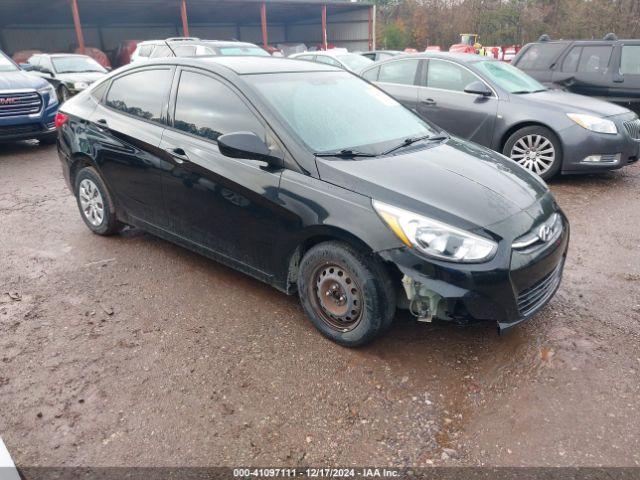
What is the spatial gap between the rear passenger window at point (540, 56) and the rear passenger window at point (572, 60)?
0.62 feet

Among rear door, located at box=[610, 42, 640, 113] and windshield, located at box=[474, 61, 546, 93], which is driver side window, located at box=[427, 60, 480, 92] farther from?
rear door, located at box=[610, 42, 640, 113]

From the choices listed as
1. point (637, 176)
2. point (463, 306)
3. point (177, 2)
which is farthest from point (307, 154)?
point (177, 2)

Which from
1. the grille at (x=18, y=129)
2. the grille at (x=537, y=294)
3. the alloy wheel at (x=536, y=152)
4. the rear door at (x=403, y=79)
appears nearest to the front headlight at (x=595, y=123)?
the alloy wheel at (x=536, y=152)

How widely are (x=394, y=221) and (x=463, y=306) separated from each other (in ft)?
1.90

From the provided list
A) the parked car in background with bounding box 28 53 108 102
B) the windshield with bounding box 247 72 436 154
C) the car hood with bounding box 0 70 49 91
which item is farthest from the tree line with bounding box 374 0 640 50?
the windshield with bounding box 247 72 436 154

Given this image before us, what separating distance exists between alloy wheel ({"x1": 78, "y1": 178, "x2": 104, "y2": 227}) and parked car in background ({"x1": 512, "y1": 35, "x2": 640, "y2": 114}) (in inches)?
299

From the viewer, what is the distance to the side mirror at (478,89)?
6539 mm

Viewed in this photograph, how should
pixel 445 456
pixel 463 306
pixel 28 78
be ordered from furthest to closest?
1. pixel 28 78
2. pixel 463 306
3. pixel 445 456

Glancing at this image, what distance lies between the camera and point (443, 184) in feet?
9.88

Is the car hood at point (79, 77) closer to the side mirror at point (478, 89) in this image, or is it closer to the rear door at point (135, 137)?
the rear door at point (135, 137)

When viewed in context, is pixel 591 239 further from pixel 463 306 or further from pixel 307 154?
pixel 307 154

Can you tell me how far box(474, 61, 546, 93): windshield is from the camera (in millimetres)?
6719

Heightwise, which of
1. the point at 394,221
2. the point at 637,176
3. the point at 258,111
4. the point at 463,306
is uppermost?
the point at 258,111

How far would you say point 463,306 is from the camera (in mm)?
2678
